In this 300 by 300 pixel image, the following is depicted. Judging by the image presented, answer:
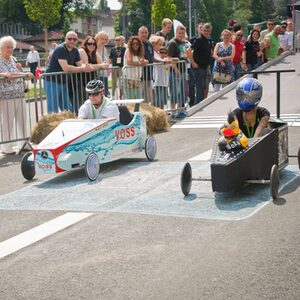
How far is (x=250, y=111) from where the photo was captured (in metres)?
9.10

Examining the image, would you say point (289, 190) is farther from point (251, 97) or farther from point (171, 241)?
point (171, 241)

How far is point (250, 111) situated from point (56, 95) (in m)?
Answer: 5.99

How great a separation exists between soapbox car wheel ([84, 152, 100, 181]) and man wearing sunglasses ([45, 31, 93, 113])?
14.5 feet

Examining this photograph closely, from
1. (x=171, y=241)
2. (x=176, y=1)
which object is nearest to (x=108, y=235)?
(x=171, y=241)

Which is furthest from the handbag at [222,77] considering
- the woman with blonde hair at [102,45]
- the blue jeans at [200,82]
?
the woman with blonde hair at [102,45]

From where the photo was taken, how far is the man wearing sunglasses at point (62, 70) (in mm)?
14008

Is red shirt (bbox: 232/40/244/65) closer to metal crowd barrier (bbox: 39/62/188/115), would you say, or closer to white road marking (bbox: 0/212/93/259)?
metal crowd barrier (bbox: 39/62/188/115)

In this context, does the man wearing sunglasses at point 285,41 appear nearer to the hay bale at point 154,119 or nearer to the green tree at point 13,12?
the hay bale at point 154,119

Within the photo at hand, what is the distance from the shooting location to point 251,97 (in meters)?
8.95

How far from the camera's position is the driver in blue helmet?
8.94 metres

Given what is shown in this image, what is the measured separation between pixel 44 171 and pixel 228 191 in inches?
110

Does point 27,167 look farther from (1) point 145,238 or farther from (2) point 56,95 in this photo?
(2) point 56,95

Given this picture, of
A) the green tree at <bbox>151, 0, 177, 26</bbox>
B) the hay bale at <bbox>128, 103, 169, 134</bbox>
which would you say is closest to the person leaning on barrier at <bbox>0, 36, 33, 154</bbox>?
the hay bale at <bbox>128, 103, 169, 134</bbox>

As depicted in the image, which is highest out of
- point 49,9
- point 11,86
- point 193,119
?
point 49,9
